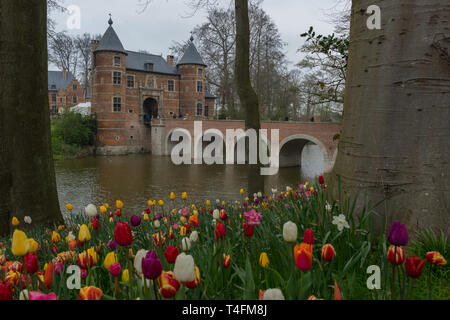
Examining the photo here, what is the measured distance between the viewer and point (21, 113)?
4.18 meters

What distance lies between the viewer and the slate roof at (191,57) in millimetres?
35562

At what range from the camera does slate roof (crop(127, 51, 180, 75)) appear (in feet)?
113

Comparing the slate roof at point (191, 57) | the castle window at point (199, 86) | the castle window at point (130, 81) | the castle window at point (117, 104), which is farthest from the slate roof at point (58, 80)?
the castle window at point (199, 86)

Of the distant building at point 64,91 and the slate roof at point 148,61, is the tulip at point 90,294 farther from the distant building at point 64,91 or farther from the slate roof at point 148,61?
the distant building at point 64,91

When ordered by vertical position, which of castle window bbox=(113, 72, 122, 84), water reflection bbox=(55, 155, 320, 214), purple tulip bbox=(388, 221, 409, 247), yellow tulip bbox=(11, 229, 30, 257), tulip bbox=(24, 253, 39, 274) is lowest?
water reflection bbox=(55, 155, 320, 214)

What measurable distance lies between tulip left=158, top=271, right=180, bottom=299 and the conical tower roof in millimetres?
33006

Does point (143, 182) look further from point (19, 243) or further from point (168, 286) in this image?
point (168, 286)

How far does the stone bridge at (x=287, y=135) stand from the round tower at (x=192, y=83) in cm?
Answer: 434

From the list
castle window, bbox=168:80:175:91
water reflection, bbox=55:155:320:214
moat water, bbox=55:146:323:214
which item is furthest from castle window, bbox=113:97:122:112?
water reflection, bbox=55:155:320:214

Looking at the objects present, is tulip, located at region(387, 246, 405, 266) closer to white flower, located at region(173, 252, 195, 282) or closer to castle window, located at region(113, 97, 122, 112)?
white flower, located at region(173, 252, 195, 282)

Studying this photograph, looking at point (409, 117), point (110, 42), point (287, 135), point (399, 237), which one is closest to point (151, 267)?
point (399, 237)

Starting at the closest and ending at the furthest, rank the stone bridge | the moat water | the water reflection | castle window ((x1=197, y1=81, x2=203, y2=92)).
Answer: the moat water < the water reflection < the stone bridge < castle window ((x1=197, y1=81, x2=203, y2=92))

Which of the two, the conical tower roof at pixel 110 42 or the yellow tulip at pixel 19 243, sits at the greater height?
the conical tower roof at pixel 110 42
